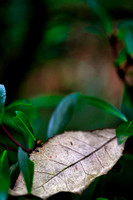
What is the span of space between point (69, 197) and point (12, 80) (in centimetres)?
177

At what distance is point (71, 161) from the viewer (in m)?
0.50

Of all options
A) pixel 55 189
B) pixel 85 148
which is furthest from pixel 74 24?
pixel 55 189

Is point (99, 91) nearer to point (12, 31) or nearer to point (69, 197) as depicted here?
point (12, 31)

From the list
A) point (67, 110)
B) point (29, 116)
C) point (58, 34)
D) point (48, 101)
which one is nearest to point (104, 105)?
point (67, 110)

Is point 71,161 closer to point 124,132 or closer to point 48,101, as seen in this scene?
point 124,132

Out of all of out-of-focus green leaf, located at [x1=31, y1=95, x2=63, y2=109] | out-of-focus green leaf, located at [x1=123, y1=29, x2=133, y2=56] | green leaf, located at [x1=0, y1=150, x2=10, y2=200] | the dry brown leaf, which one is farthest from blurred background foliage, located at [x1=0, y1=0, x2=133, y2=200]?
green leaf, located at [x1=0, y1=150, x2=10, y2=200]

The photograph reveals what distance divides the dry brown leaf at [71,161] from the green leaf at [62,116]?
130 millimetres

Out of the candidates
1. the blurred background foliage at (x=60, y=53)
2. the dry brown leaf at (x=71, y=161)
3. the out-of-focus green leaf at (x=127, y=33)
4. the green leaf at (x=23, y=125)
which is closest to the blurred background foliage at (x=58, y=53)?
the blurred background foliage at (x=60, y=53)

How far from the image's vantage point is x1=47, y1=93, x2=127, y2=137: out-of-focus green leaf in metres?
0.71

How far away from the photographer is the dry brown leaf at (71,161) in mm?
441

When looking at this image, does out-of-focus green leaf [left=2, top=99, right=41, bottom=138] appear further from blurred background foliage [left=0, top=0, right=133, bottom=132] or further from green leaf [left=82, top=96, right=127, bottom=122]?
blurred background foliage [left=0, top=0, right=133, bottom=132]

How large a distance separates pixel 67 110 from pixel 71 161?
27 cm

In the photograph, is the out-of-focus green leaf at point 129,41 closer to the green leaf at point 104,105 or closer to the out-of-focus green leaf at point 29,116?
the green leaf at point 104,105

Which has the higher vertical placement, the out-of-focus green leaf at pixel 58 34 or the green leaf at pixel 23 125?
the out-of-focus green leaf at pixel 58 34
